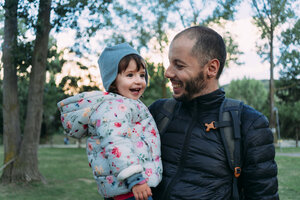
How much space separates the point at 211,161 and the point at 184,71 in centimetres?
54

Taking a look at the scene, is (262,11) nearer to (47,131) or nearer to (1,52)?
(1,52)

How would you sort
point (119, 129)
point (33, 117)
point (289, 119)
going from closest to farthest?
point (119, 129) < point (33, 117) < point (289, 119)

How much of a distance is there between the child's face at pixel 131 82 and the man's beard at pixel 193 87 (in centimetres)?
40

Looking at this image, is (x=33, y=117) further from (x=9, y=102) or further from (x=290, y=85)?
(x=290, y=85)

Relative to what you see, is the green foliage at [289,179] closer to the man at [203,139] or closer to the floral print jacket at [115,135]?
the man at [203,139]

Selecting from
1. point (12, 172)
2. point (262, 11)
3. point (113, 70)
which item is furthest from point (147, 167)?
point (262, 11)

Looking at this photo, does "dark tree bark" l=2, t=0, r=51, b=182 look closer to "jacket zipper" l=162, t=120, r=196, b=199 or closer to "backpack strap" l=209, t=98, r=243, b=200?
"jacket zipper" l=162, t=120, r=196, b=199

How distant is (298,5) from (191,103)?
27060mm

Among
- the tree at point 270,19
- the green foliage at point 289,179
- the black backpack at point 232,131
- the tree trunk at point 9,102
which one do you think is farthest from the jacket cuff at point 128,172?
the tree at point 270,19

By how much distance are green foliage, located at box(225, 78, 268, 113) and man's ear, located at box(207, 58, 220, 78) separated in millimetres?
52323

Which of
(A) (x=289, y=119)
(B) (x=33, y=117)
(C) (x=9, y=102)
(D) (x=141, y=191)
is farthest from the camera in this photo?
(A) (x=289, y=119)

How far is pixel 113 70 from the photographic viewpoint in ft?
7.45

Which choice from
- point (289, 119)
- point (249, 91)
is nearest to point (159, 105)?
point (289, 119)

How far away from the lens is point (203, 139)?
192cm
